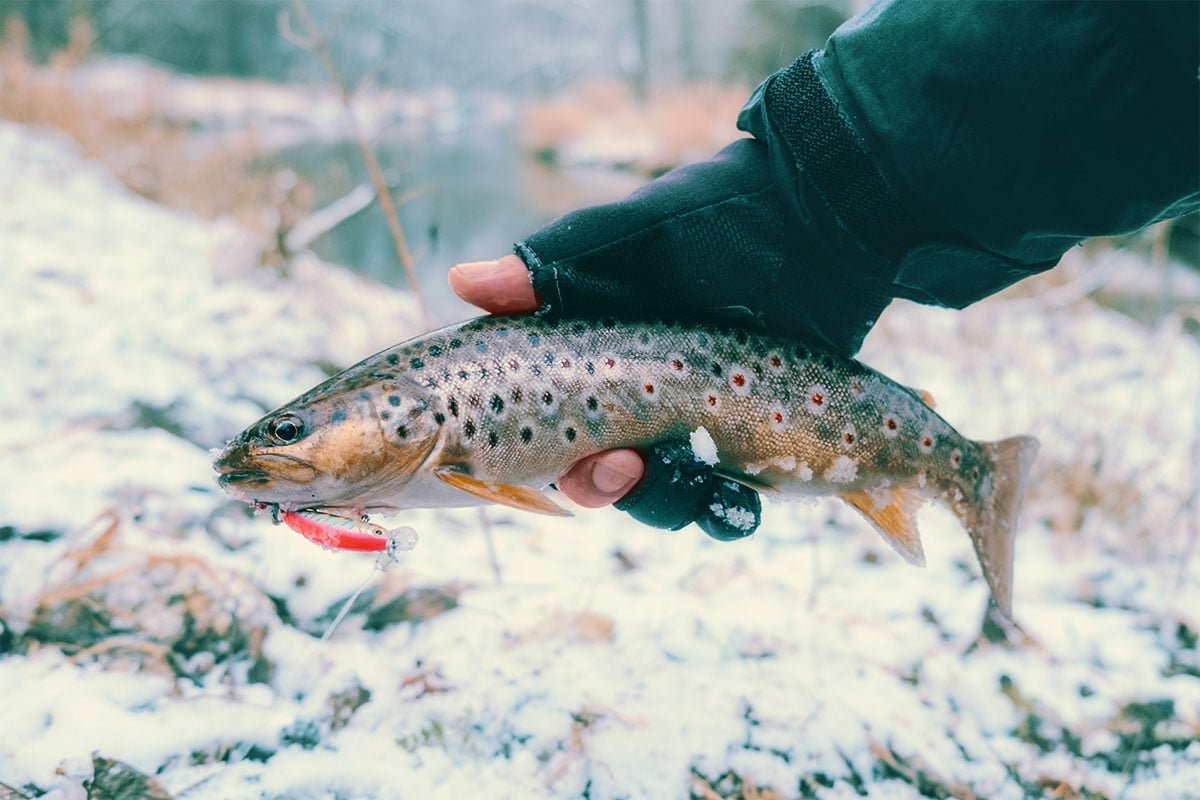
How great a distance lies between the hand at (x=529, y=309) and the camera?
6.74 ft

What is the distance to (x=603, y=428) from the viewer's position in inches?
81.4

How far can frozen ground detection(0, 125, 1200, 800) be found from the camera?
2.16 m

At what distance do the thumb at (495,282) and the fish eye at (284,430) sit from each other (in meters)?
0.53

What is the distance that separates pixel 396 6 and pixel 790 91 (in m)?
46.0

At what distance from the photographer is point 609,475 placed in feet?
7.01

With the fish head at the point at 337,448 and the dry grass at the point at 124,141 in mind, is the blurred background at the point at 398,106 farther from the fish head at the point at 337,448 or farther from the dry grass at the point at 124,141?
the fish head at the point at 337,448

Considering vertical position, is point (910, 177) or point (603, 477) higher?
point (910, 177)

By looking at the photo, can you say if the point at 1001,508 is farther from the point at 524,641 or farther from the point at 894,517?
the point at 524,641

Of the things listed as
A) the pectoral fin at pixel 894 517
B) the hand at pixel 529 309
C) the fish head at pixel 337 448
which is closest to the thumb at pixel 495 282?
the hand at pixel 529 309

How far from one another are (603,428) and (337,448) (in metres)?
0.67

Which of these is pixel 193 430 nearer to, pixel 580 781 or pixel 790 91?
pixel 580 781

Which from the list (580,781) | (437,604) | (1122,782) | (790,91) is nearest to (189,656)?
(437,604)

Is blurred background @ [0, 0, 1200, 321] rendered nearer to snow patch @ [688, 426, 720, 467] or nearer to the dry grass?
the dry grass

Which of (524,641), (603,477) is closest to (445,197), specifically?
(524,641)
